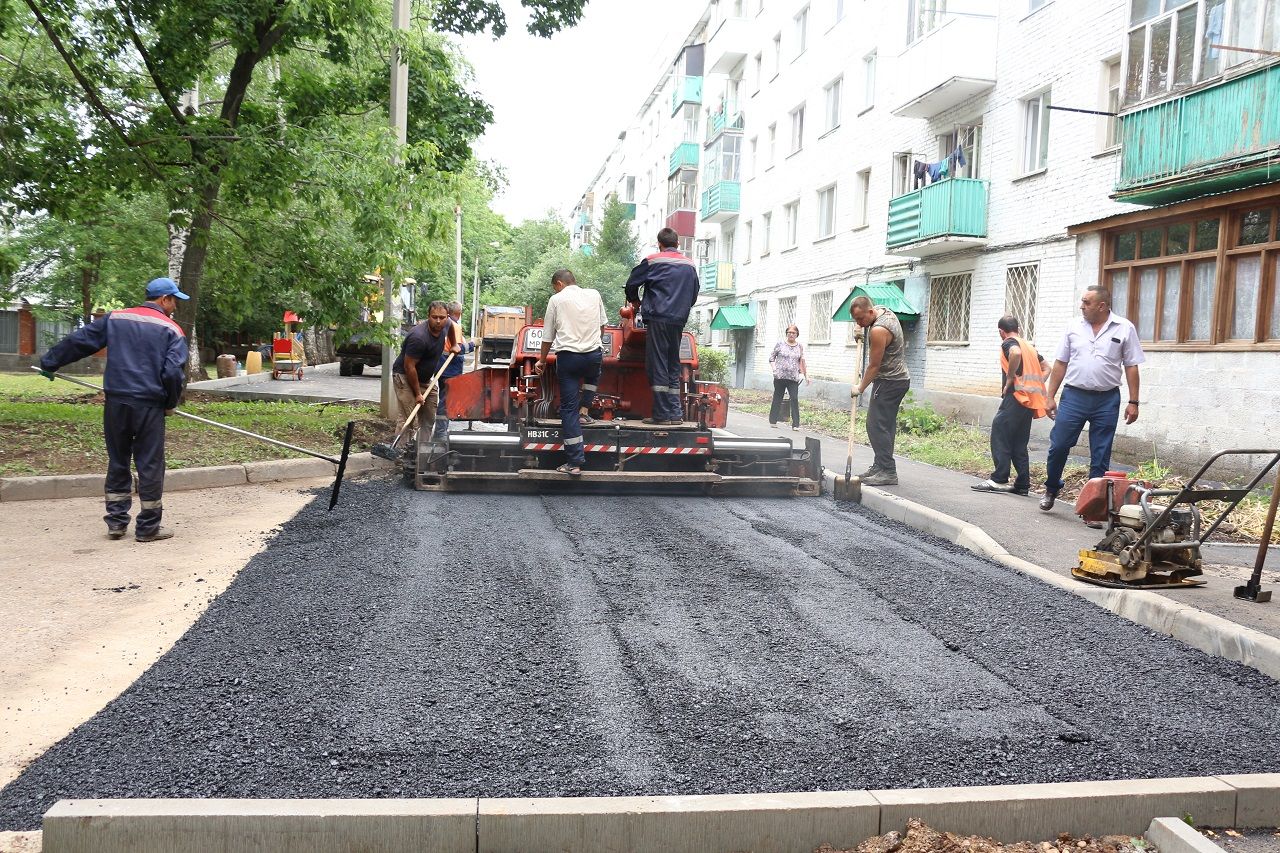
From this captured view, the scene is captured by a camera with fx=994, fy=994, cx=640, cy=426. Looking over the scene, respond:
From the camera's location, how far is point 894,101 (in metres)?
20.8

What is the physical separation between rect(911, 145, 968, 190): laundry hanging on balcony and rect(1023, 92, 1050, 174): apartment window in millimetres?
1779

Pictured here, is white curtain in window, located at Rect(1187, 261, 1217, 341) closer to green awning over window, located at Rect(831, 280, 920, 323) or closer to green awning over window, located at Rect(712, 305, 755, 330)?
green awning over window, located at Rect(831, 280, 920, 323)

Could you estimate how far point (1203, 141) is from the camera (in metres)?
11.7

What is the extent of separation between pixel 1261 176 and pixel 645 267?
286 inches

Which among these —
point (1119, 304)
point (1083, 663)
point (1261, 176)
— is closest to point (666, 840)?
point (1083, 663)

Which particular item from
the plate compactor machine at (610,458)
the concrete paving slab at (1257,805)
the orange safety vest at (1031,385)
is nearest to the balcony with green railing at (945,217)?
the orange safety vest at (1031,385)

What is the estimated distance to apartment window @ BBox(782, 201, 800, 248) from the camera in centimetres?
2852

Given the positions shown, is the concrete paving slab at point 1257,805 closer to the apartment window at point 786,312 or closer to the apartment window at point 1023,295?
the apartment window at point 1023,295

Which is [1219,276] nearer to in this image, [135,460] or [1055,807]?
[1055,807]

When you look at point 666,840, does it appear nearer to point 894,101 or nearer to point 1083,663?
point 1083,663

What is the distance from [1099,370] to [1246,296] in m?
5.30

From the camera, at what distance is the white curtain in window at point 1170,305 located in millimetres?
12844

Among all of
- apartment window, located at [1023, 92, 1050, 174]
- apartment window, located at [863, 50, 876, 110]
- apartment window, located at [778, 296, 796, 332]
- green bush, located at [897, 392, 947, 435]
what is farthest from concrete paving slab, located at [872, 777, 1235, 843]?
apartment window, located at [778, 296, 796, 332]

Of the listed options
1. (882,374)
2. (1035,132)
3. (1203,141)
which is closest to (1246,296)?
(1203,141)
